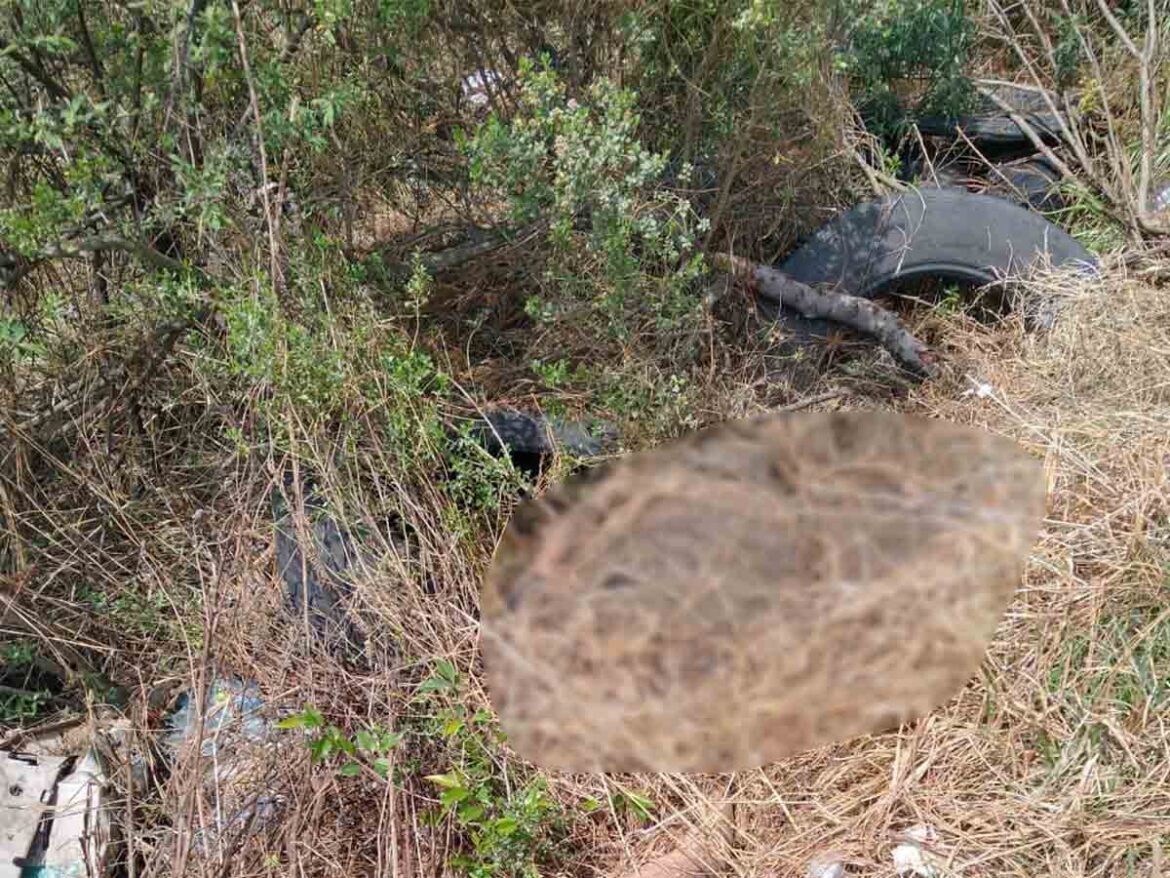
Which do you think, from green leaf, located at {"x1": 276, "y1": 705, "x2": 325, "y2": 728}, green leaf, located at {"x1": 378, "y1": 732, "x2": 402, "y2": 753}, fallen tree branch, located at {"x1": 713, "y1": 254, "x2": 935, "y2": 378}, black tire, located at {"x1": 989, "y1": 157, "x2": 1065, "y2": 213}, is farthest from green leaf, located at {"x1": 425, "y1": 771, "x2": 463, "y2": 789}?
black tire, located at {"x1": 989, "y1": 157, "x2": 1065, "y2": 213}

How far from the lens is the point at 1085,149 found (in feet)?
11.6

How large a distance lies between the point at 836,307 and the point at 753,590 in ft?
3.54

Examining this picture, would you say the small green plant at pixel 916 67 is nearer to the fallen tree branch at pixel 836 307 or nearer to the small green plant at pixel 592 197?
the fallen tree branch at pixel 836 307

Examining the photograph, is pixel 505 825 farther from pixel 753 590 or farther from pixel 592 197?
pixel 592 197

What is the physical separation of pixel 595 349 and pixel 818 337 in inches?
31.3

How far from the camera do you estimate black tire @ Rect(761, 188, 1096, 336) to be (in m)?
3.12

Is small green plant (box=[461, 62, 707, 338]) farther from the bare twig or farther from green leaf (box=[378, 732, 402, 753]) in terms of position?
green leaf (box=[378, 732, 402, 753])

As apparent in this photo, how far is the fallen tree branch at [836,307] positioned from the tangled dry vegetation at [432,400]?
0.21 ft

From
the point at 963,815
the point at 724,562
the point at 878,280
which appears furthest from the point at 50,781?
the point at 878,280

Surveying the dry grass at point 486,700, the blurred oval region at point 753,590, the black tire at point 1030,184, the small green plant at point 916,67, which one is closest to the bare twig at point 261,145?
the dry grass at point 486,700

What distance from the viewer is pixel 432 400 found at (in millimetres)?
2582

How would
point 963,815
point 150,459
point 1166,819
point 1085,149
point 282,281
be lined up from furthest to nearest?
point 1085,149
point 150,459
point 282,281
point 963,815
point 1166,819

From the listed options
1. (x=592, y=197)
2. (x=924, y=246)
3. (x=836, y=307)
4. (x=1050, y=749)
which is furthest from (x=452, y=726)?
(x=924, y=246)

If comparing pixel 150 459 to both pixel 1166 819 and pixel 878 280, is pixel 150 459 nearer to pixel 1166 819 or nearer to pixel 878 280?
pixel 878 280
